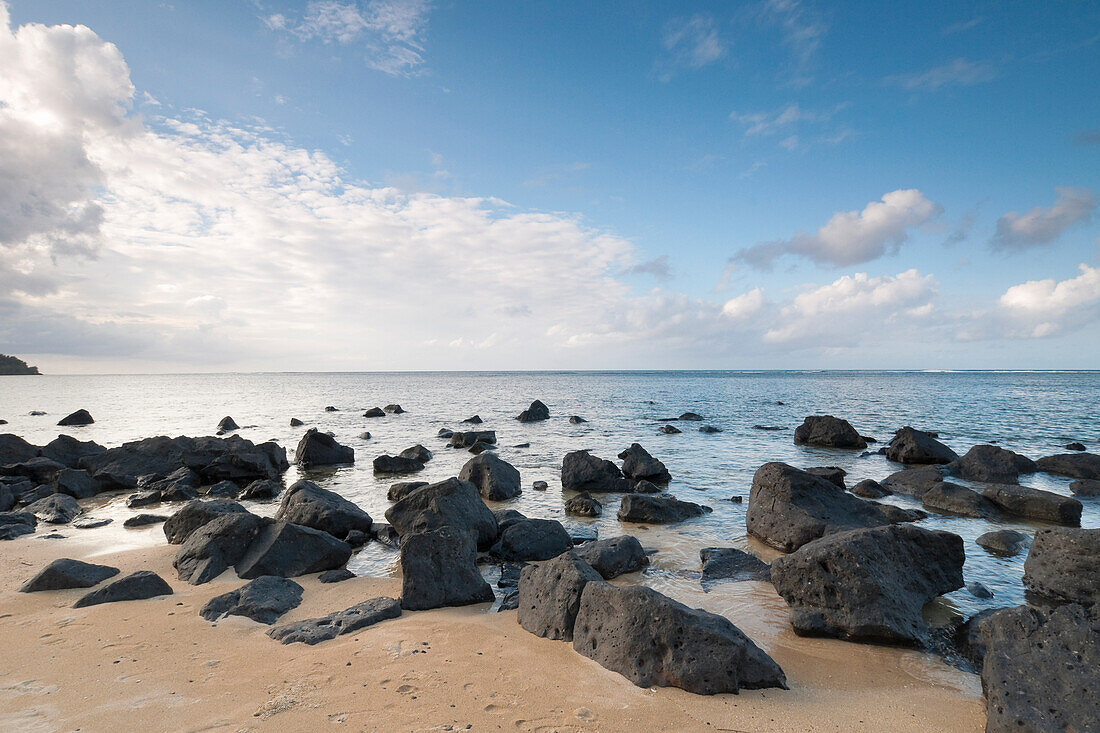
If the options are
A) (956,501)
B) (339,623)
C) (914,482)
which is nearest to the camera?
(339,623)

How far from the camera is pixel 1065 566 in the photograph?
8.13m

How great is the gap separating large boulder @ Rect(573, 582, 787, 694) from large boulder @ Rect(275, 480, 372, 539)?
23.2ft

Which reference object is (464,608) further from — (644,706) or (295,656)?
(644,706)

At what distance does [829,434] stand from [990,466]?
8248 mm

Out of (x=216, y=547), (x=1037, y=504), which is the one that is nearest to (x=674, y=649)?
(x=216, y=547)

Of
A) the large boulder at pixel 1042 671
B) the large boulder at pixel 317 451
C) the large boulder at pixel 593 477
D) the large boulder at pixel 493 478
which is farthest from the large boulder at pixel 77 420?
the large boulder at pixel 1042 671

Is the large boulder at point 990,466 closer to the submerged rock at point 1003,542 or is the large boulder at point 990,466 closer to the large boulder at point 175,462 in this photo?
the submerged rock at point 1003,542

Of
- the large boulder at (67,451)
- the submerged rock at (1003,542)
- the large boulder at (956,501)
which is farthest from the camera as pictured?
the large boulder at (67,451)

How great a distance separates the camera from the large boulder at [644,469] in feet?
56.1

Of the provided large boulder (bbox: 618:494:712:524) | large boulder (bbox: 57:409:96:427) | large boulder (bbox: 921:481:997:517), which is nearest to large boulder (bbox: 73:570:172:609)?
large boulder (bbox: 618:494:712:524)

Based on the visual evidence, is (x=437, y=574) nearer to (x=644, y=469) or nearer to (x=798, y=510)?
(x=798, y=510)

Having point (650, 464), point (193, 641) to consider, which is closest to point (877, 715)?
point (193, 641)

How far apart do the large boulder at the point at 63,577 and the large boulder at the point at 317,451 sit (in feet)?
41.4

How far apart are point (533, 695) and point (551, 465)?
15763 millimetres
